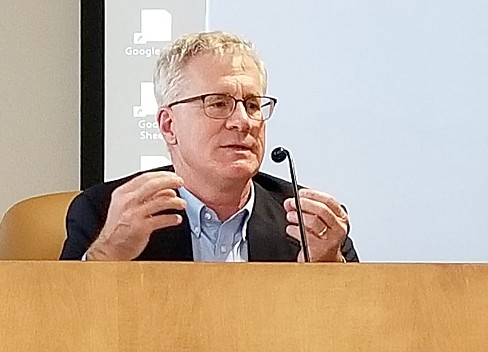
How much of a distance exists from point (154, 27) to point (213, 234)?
722mm

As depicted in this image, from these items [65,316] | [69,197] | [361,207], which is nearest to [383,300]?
[65,316]

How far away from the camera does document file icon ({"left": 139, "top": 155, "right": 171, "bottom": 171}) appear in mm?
1862

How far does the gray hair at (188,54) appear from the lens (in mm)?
1364

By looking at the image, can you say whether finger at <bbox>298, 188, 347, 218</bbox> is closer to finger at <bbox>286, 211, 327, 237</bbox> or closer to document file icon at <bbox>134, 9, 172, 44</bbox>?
finger at <bbox>286, 211, 327, 237</bbox>

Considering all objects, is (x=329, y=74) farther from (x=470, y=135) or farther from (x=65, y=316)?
(x=65, y=316)

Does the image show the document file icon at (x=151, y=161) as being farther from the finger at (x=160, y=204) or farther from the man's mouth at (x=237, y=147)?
the finger at (x=160, y=204)

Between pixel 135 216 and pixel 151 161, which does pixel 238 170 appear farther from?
pixel 151 161

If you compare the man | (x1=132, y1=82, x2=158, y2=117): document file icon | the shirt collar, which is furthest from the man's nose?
(x1=132, y1=82, x2=158, y2=117): document file icon

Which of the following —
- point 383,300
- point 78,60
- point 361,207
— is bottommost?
point 361,207

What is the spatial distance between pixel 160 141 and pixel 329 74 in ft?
1.13

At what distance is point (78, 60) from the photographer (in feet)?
6.31

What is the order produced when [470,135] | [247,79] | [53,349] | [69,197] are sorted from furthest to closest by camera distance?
[470,135]
[69,197]
[247,79]
[53,349]

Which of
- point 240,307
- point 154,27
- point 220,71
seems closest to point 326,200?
point 220,71

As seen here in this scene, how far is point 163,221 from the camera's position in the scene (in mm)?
1191
